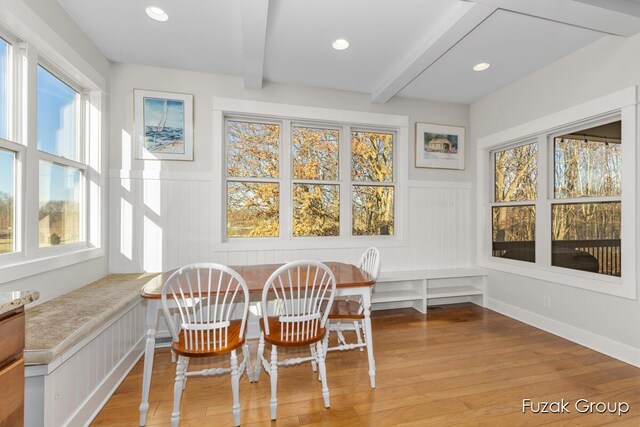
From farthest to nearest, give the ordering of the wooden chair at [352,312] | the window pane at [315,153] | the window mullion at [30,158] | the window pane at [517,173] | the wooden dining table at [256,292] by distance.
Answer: the window pane at [315,153] → the window pane at [517,173] → the wooden chair at [352,312] → the window mullion at [30,158] → the wooden dining table at [256,292]

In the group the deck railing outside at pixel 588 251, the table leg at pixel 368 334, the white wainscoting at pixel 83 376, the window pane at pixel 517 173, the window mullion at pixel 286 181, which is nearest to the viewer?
the white wainscoting at pixel 83 376

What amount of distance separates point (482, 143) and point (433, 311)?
2.21 m

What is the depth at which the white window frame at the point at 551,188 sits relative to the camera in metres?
2.34

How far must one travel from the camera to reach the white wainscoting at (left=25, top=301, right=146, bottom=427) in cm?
138

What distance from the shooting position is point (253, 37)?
2.27 metres

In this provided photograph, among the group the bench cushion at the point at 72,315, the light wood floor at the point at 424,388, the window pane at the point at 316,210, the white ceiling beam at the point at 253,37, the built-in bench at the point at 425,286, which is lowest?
the light wood floor at the point at 424,388

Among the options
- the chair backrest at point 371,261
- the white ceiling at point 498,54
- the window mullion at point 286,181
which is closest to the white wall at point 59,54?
the window mullion at point 286,181

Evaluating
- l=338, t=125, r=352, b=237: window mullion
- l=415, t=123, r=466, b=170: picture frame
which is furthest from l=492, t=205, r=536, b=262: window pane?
l=338, t=125, r=352, b=237: window mullion

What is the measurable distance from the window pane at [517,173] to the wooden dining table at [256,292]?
2305 mm

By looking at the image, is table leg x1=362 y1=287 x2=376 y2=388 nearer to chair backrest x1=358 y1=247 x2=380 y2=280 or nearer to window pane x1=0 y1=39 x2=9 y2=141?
chair backrest x1=358 y1=247 x2=380 y2=280

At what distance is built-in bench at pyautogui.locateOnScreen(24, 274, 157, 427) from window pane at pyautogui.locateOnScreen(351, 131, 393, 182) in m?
2.67

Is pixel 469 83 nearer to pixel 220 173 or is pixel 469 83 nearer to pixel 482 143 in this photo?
pixel 482 143

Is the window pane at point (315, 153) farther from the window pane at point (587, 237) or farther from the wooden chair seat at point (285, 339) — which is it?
the window pane at point (587, 237)

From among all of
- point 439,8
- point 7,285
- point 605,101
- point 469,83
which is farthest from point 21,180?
point 605,101
